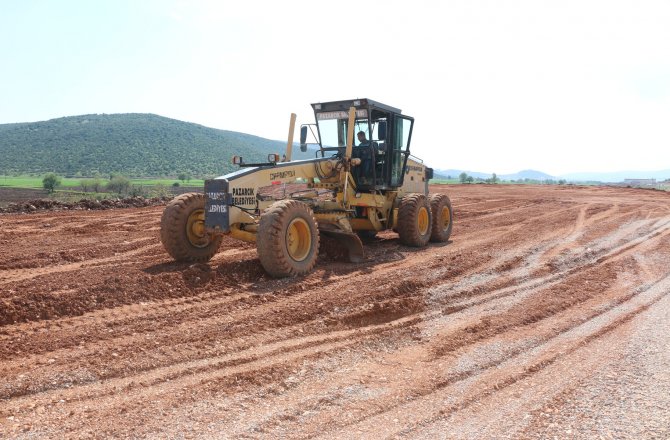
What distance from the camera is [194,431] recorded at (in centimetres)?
341

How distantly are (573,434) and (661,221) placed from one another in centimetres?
1410

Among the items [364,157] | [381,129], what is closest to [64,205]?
[364,157]

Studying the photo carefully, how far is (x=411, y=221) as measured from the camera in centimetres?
1048

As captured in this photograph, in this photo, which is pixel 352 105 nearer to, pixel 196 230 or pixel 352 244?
pixel 352 244

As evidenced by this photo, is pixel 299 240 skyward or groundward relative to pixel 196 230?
groundward

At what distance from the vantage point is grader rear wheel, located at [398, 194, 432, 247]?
10.5 meters

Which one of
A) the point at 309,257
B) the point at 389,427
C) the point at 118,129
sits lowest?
the point at 389,427

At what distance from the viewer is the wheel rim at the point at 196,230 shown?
7988mm

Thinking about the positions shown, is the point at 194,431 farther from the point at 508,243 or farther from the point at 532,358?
the point at 508,243

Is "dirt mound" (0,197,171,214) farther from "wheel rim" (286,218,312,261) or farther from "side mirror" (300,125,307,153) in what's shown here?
"wheel rim" (286,218,312,261)

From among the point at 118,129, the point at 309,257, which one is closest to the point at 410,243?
the point at 309,257

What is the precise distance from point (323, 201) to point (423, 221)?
9.28ft

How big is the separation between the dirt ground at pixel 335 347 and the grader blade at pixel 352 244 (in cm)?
24

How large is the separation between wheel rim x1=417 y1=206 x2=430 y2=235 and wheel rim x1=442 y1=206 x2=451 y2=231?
75 centimetres
